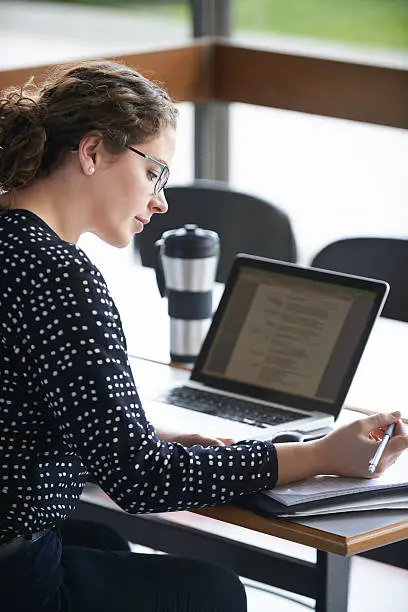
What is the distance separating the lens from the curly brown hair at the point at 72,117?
167 centimetres

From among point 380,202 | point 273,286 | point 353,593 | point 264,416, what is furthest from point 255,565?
point 380,202

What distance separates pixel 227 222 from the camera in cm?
319

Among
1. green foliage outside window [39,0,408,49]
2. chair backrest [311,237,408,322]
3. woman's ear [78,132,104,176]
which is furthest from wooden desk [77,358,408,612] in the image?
green foliage outside window [39,0,408,49]

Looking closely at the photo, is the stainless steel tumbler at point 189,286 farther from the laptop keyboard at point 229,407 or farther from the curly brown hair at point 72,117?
the curly brown hair at point 72,117

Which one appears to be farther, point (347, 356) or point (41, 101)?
point (347, 356)

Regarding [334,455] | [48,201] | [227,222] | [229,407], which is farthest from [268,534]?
[227,222]

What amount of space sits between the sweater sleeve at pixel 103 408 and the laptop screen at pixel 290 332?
47 centimetres

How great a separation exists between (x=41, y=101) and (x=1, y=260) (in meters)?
0.28

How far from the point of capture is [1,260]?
5.24 feet

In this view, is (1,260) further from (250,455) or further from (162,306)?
(162,306)

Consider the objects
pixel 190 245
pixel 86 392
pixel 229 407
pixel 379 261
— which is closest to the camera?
pixel 86 392

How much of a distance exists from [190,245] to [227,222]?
0.95m

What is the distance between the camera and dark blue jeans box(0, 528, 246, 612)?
1648mm

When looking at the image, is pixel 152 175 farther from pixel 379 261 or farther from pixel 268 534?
pixel 379 261
